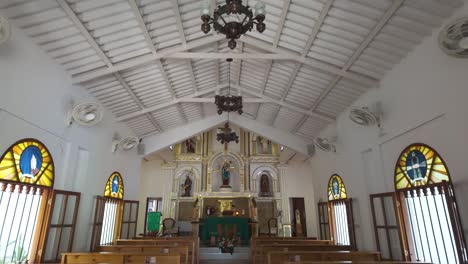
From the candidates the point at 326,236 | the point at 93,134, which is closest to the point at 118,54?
the point at 93,134

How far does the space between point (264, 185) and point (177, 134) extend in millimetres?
5695

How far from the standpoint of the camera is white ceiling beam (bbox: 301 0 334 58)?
4.84 m

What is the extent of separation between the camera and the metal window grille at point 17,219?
15.4ft

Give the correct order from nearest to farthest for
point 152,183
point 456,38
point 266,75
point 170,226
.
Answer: point 456,38, point 266,75, point 170,226, point 152,183

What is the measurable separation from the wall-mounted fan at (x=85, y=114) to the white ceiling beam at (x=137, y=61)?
647 mm

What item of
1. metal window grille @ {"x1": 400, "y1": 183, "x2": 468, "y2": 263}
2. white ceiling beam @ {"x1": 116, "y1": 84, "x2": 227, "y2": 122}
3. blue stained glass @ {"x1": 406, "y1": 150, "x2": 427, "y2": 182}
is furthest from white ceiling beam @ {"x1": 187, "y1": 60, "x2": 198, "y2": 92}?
metal window grille @ {"x1": 400, "y1": 183, "x2": 468, "y2": 263}

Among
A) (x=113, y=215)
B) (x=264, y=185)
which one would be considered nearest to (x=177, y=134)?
(x=113, y=215)

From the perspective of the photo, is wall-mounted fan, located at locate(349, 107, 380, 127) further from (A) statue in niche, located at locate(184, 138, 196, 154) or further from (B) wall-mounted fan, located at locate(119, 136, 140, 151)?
(A) statue in niche, located at locate(184, 138, 196, 154)

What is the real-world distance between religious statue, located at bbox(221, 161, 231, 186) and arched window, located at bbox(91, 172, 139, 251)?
5.11 meters

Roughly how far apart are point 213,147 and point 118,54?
29.0 feet

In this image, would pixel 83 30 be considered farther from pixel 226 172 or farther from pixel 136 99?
pixel 226 172

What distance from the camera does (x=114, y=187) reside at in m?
8.41

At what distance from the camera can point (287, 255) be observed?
15.4ft

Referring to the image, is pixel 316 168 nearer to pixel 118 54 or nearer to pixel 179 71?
pixel 179 71
